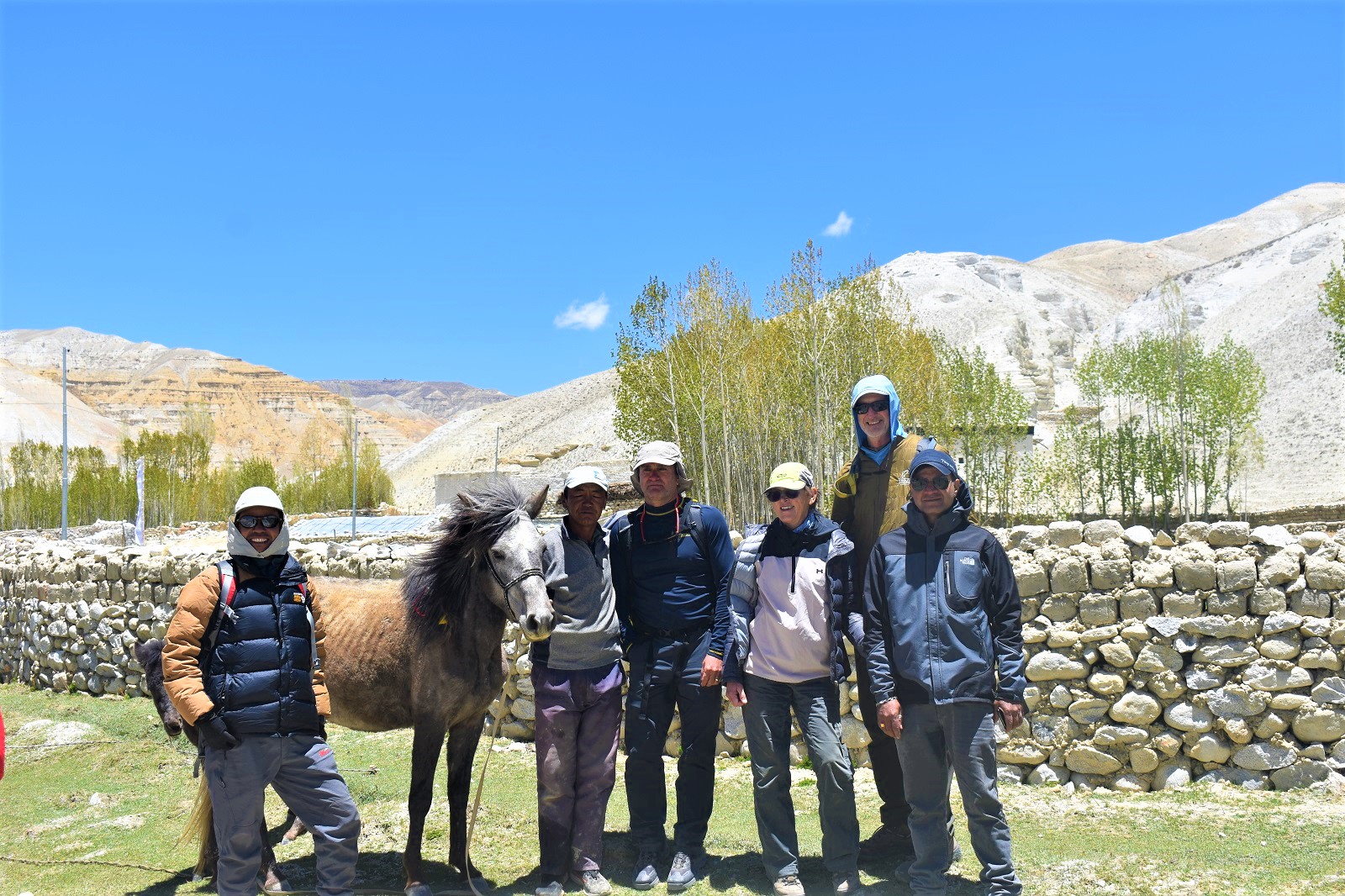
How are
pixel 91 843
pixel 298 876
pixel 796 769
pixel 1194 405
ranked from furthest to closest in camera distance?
pixel 1194 405
pixel 796 769
pixel 91 843
pixel 298 876

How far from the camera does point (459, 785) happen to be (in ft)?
14.5

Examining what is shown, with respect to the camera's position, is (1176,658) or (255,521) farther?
(1176,658)

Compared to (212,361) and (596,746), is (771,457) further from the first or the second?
(212,361)

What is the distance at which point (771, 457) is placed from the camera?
83.5 ft

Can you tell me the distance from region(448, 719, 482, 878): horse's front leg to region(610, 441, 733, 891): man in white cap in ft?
2.56

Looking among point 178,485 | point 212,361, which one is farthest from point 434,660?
point 212,361

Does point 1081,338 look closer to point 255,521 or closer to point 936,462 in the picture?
point 936,462

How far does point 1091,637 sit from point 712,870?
9.13 feet

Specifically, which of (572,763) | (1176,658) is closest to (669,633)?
(572,763)

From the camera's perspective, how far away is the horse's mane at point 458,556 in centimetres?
430

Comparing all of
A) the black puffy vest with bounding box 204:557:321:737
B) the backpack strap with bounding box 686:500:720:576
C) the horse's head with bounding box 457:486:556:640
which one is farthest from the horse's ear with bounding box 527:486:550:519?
the black puffy vest with bounding box 204:557:321:737

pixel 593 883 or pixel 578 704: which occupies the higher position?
pixel 578 704

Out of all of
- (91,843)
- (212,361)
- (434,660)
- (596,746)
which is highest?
(212,361)

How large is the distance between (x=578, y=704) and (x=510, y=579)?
26.6 inches
